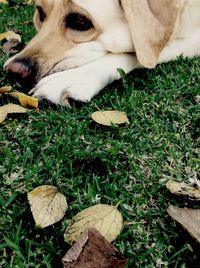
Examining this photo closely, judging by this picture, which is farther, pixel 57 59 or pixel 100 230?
pixel 57 59

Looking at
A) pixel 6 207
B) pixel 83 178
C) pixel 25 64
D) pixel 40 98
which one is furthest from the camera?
pixel 25 64

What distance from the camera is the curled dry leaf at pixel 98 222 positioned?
1.07m

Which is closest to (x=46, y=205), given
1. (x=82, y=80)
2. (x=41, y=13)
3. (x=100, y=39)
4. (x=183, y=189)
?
(x=183, y=189)

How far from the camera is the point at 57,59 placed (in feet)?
6.50

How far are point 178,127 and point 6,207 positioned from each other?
738 mm

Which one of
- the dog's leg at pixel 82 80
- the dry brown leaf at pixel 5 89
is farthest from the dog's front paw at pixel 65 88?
the dry brown leaf at pixel 5 89

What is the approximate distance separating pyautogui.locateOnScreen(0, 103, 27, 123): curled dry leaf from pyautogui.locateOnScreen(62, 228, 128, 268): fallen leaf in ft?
2.32

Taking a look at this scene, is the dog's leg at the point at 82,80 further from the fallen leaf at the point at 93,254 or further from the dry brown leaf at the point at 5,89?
the fallen leaf at the point at 93,254

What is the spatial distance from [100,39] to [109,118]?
2.01 ft

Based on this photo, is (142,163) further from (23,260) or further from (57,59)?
(57,59)

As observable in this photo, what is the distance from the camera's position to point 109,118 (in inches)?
62.9

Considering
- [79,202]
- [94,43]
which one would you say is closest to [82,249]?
[79,202]

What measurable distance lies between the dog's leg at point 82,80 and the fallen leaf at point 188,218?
768 millimetres

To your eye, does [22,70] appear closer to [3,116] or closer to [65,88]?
[65,88]
